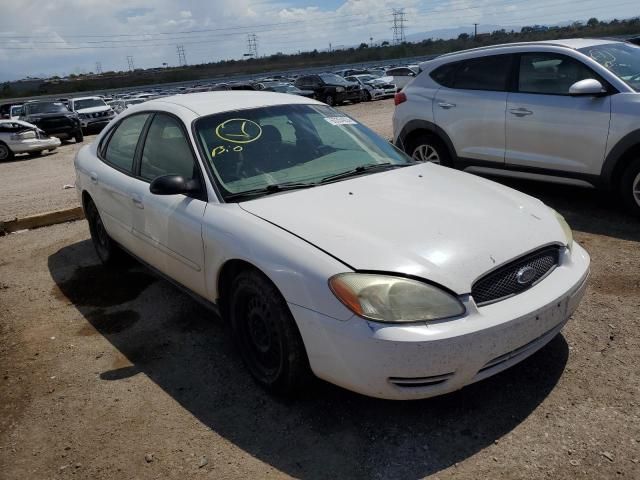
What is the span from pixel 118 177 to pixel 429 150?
13.1 ft

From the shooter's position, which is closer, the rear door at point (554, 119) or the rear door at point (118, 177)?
the rear door at point (118, 177)

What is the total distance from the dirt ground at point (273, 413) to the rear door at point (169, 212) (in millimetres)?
528

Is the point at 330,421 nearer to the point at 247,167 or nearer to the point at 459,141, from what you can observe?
the point at 247,167

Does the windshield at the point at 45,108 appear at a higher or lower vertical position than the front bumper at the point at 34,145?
higher

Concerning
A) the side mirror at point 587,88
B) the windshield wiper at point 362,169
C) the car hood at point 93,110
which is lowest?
the car hood at point 93,110

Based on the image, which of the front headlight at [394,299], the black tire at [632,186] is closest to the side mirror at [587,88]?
the black tire at [632,186]

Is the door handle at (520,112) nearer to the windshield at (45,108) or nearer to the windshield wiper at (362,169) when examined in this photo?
the windshield wiper at (362,169)

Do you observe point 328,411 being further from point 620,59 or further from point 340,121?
point 620,59

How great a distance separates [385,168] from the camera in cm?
389

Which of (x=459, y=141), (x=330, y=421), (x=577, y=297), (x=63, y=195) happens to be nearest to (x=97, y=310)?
(x=330, y=421)

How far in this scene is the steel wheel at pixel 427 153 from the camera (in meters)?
7.07

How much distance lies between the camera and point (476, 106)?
6.46 meters

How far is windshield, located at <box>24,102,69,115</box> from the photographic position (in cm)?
1994

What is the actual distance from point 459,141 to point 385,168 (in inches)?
122
